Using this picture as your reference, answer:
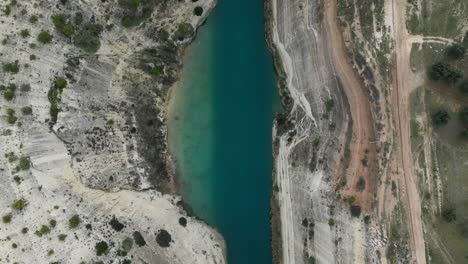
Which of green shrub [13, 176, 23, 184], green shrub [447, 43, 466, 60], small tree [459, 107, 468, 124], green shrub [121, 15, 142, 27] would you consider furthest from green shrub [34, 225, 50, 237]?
green shrub [447, 43, 466, 60]

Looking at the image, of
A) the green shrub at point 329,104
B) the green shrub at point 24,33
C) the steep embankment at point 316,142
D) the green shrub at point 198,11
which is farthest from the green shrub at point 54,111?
the green shrub at point 329,104

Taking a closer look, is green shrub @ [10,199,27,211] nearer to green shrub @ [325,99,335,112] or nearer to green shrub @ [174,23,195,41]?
green shrub @ [174,23,195,41]

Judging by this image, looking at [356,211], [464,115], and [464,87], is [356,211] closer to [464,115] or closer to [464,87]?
[464,115]

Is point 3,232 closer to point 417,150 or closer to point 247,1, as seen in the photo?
point 247,1

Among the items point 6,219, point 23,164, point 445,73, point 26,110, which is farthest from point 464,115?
point 6,219

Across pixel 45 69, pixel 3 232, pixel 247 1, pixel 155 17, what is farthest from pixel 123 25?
pixel 3 232

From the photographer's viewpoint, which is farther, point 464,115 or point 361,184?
point 464,115

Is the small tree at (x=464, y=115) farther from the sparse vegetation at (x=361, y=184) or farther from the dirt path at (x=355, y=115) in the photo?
the sparse vegetation at (x=361, y=184)
